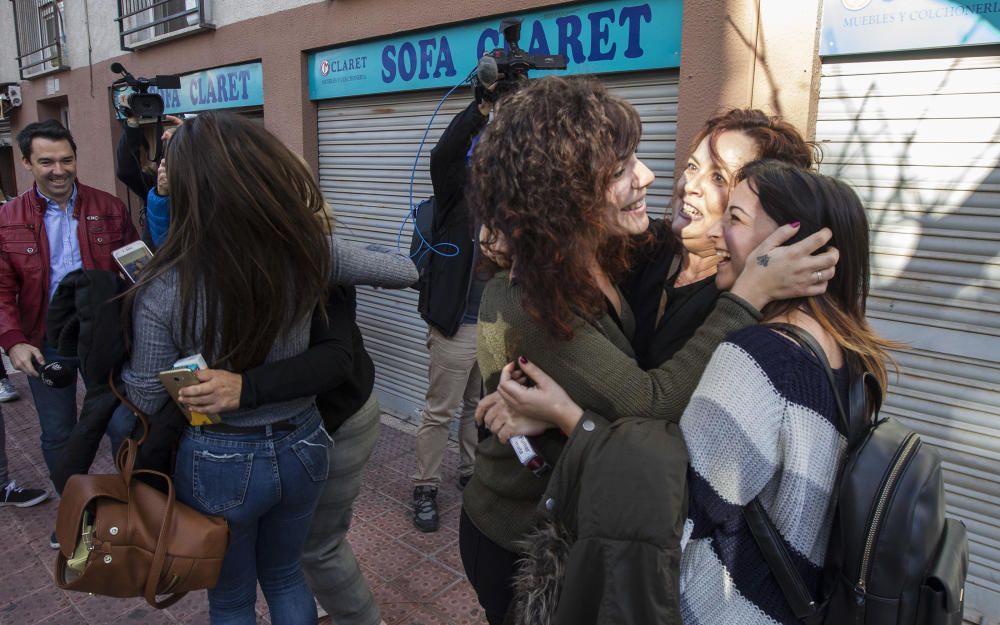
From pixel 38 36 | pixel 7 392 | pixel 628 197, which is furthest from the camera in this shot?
pixel 38 36

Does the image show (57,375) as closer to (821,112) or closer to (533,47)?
(533,47)

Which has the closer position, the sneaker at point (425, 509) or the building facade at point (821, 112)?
the building facade at point (821, 112)

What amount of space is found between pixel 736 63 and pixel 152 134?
8572mm

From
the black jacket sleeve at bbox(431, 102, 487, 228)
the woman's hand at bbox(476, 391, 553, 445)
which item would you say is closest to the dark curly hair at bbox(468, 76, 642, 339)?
the woman's hand at bbox(476, 391, 553, 445)

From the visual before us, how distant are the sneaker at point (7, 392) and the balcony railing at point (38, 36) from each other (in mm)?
6369

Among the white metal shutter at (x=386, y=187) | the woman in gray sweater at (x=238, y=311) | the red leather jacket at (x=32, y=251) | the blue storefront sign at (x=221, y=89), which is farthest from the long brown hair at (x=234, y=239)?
the blue storefront sign at (x=221, y=89)

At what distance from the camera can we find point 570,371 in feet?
4.57

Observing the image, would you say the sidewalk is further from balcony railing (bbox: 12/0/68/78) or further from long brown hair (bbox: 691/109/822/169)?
balcony railing (bbox: 12/0/68/78)

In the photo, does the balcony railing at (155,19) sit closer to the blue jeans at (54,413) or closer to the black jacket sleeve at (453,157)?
the blue jeans at (54,413)

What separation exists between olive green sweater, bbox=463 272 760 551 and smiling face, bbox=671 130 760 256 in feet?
1.23

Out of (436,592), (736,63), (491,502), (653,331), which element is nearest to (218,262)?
(491,502)

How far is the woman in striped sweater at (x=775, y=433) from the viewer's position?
1.18m

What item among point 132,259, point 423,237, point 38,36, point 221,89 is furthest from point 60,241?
point 38,36

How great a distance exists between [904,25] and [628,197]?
7.68 ft
